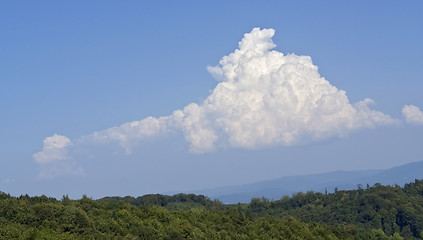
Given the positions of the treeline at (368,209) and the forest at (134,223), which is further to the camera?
the treeline at (368,209)

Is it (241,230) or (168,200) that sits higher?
(168,200)

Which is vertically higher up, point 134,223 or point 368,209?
point 368,209

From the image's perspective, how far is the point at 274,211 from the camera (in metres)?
160

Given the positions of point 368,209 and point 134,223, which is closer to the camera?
point 134,223

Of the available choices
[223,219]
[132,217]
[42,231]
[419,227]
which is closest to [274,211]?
[419,227]

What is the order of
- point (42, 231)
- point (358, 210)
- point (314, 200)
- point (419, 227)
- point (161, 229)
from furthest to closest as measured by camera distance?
point (314, 200) < point (358, 210) < point (419, 227) < point (161, 229) < point (42, 231)

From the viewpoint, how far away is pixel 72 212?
1539 inches

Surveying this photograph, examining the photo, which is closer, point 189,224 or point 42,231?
point 42,231

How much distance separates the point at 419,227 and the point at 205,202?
85.8 meters

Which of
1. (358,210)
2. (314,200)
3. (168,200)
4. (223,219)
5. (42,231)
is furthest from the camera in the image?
(168,200)

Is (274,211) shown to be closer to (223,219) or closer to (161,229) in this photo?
(223,219)

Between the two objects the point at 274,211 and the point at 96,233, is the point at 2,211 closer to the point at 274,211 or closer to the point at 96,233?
the point at 96,233

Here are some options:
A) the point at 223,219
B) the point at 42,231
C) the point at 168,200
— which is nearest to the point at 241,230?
the point at 223,219

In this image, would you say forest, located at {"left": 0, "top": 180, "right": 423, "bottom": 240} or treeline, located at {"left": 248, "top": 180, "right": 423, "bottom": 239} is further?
treeline, located at {"left": 248, "top": 180, "right": 423, "bottom": 239}
